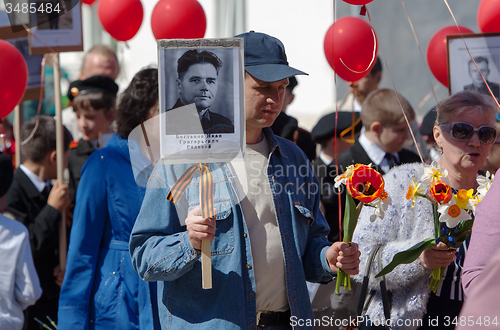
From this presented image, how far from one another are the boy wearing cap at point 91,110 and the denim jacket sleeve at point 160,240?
2301mm

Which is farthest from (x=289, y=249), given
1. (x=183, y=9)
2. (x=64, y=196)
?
(x=64, y=196)

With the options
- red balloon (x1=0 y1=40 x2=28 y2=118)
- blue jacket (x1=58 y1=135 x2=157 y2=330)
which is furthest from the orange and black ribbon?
red balloon (x1=0 y1=40 x2=28 y2=118)

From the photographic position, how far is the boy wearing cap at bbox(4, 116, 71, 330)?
12.0 feet

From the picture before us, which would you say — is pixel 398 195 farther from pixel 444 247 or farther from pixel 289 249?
pixel 289 249

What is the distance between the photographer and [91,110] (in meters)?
4.35

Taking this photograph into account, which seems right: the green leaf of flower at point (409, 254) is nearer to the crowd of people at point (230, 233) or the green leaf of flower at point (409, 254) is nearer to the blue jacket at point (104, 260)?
the crowd of people at point (230, 233)

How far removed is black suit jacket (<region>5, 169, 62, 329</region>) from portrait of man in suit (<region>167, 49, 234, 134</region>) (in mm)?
2007

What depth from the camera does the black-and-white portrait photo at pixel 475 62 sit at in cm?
313

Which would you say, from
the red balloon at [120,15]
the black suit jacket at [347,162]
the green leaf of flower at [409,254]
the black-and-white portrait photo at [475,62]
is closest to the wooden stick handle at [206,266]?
the green leaf of flower at [409,254]

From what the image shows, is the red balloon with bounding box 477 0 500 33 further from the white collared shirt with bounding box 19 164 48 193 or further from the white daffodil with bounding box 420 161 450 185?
the white collared shirt with bounding box 19 164 48 193

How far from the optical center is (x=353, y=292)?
3.00 m

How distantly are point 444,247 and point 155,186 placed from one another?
4.09 ft

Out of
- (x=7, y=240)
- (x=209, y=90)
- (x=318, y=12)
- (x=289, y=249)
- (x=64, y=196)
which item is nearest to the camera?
(x=209, y=90)

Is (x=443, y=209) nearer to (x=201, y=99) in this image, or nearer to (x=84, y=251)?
(x=201, y=99)
